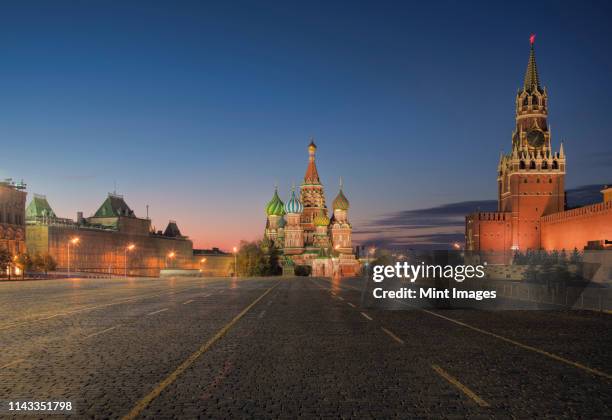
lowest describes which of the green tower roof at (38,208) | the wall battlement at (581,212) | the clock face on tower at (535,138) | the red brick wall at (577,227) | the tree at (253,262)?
the tree at (253,262)

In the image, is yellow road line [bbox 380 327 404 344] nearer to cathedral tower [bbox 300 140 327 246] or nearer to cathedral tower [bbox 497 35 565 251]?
cathedral tower [bbox 497 35 565 251]

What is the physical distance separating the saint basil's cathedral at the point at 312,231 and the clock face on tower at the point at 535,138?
139 ft

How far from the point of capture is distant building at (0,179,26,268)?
86750mm

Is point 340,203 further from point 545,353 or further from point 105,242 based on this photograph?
point 545,353

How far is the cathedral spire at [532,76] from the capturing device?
127 metres

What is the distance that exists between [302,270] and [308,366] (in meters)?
108

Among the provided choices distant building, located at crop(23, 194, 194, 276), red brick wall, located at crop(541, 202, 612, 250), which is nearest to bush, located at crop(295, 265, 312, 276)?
distant building, located at crop(23, 194, 194, 276)

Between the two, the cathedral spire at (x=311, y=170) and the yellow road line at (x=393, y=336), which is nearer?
the yellow road line at (x=393, y=336)

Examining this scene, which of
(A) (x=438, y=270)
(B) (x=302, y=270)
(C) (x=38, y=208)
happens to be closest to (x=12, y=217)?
(C) (x=38, y=208)

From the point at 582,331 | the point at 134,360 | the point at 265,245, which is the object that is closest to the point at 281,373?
the point at 134,360

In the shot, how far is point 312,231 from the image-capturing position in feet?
442

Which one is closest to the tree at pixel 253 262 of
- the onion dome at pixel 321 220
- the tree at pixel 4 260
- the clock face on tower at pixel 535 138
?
the onion dome at pixel 321 220

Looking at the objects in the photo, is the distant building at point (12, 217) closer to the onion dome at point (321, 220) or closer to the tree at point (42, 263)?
the tree at point (42, 263)

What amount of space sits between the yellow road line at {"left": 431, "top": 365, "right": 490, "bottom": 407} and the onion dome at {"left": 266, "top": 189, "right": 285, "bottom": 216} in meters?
129
